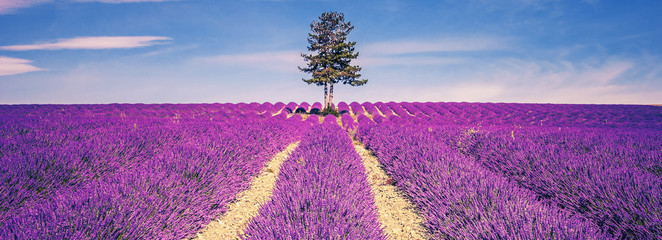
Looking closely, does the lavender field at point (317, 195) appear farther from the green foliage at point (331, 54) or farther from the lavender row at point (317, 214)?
the green foliage at point (331, 54)

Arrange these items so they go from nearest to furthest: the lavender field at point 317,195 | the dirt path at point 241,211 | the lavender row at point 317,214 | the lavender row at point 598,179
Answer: the lavender row at point 317,214 < the lavender field at point 317,195 < the lavender row at point 598,179 < the dirt path at point 241,211

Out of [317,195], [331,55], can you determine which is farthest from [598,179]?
[331,55]

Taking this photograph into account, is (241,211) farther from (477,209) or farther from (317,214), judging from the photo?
(477,209)

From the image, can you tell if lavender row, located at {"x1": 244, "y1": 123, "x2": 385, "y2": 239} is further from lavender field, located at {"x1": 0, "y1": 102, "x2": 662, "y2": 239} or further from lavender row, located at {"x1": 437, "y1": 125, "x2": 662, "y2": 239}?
lavender row, located at {"x1": 437, "y1": 125, "x2": 662, "y2": 239}

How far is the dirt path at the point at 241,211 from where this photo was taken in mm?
3498

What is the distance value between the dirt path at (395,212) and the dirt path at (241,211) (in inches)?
63.0

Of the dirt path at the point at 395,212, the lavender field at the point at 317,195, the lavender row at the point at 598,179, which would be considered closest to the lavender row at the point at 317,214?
the lavender field at the point at 317,195

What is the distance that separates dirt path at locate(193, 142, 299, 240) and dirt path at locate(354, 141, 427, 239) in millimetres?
1600

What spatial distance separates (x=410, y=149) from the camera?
19.4ft

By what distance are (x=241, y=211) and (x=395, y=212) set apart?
2.20m

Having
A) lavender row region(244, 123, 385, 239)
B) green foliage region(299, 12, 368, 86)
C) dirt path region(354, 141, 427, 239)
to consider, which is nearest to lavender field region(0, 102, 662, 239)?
lavender row region(244, 123, 385, 239)

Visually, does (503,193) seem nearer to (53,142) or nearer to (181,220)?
(181,220)

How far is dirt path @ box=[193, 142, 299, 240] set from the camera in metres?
3.50

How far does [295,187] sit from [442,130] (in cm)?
792
